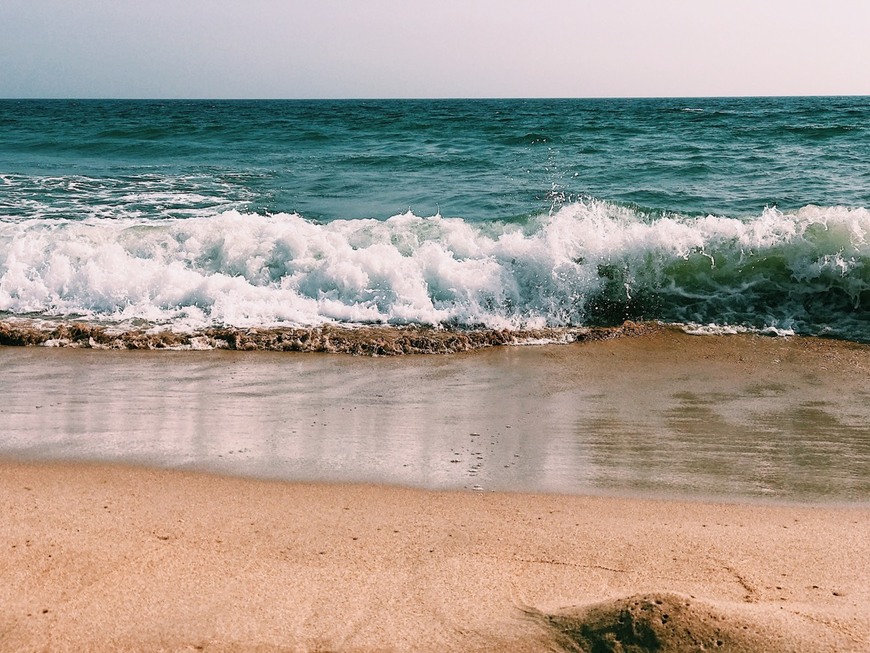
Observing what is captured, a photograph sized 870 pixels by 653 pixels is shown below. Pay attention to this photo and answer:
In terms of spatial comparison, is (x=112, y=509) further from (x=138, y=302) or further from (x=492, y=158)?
(x=492, y=158)

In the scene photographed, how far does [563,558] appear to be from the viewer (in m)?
3.46

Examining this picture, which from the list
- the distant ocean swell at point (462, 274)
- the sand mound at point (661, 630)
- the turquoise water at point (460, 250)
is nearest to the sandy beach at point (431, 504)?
the sand mound at point (661, 630)

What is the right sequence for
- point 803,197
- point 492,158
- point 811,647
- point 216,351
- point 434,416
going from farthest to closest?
point 492,158
point 803,197
point 216,351
point 434,416
point 811,647

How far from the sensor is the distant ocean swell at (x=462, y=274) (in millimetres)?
8234

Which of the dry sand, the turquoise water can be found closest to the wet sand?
the dry sand

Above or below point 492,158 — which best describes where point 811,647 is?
below

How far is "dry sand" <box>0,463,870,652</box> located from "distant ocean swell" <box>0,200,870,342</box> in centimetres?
400

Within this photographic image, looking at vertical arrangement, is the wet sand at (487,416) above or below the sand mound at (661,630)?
below

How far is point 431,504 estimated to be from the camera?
4.05 meters

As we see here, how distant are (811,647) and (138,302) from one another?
7476 millimetres

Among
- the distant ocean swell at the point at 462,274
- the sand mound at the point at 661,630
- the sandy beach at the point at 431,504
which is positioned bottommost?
the sandy beach at the point at 431,504

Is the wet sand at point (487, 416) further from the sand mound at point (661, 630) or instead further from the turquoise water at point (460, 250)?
the sand mound at point (661, 630)

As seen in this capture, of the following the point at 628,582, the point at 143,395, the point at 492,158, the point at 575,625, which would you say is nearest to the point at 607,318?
the point at 143,395

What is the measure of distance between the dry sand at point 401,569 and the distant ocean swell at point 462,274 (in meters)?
4.00
